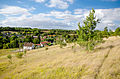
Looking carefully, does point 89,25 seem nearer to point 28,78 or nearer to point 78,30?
point 78,30

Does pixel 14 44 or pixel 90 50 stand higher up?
pixel 90 50

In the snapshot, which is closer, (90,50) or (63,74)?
(63,74)

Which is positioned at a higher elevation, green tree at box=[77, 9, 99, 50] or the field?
green tree at box=[77, 9, 99, 50]

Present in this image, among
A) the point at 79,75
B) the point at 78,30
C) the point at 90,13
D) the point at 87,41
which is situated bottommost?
the point at 79,75

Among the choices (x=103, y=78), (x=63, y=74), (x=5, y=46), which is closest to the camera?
(x=103, y=78)

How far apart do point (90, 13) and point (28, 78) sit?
69.5ft

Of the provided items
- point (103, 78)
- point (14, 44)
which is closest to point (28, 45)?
point (14, 44)

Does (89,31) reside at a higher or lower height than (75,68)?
higher

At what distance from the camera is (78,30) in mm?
24953

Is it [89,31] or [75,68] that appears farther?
[89,31]

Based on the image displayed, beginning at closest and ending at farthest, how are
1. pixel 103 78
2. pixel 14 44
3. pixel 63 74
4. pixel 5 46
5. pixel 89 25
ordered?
pixel 103 78 < pixel 63 74 < pixel 89 25 < pixel 5 46 < pixel 14 44

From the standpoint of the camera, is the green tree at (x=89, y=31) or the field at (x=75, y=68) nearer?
the field at (x=75, y=68)

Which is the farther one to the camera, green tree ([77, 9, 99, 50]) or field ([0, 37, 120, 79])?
green tree ([77, 9, 99, 50])

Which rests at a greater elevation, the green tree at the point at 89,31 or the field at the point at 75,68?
the green tree at the point at 89,31
